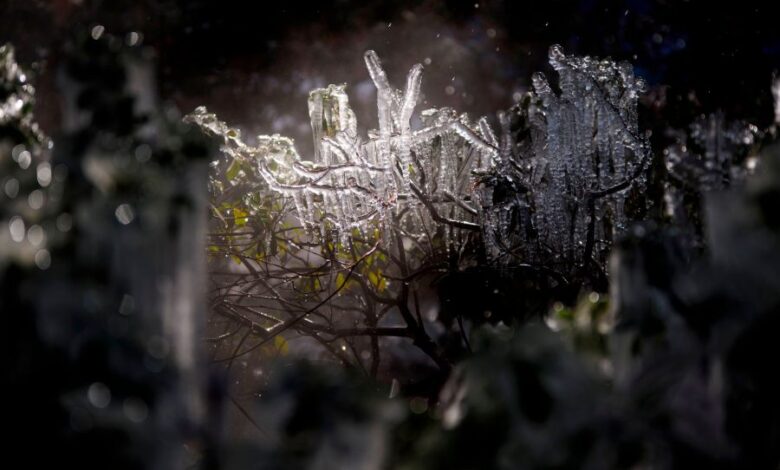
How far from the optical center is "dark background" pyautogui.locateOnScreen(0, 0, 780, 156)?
20.2 feet

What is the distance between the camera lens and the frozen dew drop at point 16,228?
0.98 m

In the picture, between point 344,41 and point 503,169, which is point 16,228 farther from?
point 344,41

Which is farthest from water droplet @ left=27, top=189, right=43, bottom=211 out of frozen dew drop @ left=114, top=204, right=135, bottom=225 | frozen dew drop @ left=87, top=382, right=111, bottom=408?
frozen dew drop @ left=87, top=382, right=111, bottom=408

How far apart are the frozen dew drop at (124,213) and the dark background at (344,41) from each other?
505 centimetres

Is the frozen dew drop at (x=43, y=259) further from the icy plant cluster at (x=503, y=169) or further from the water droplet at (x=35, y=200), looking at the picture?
the icy plant cluster at (x=503, y=169)

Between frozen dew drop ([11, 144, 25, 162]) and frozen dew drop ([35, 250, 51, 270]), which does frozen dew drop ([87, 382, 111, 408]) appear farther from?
frozen dew drop ([11, 144, 25, 162])

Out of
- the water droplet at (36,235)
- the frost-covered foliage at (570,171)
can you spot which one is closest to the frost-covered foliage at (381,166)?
the frost-covered foliage at (570,171)

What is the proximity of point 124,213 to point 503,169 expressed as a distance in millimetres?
1891

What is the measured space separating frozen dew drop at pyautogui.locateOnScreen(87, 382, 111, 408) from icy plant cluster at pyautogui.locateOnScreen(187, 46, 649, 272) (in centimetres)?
176

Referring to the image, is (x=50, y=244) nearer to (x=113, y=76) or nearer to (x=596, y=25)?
(x=113, y=76)

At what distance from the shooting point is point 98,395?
94cm

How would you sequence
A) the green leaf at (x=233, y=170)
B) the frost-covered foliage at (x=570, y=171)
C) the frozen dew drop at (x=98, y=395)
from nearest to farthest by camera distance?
1. the frozen dew drop at (x=98, y=395)
2. the frost-covered foliage at (x=570, y=171)
3. the green leaf at (x=233, y=170)

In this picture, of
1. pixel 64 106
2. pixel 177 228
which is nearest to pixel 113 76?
pixel 64 106

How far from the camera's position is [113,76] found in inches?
41.5
